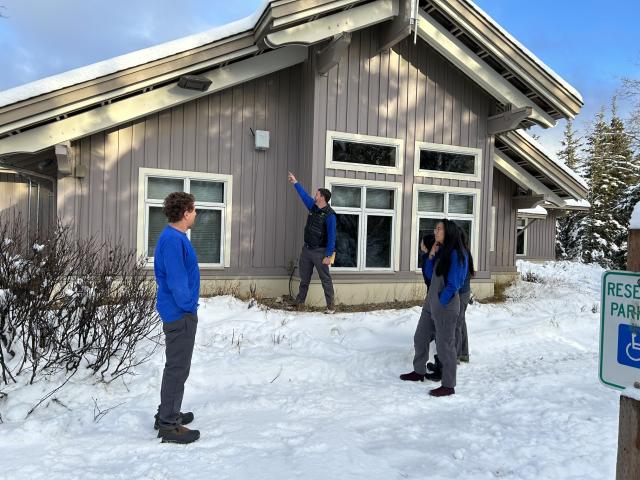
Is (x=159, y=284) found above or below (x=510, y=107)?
below

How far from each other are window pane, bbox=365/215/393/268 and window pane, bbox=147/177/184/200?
11.5 ft

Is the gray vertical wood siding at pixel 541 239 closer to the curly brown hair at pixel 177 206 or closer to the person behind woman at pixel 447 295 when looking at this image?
the person behind woman at pixel 447 295

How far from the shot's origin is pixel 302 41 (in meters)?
8.23

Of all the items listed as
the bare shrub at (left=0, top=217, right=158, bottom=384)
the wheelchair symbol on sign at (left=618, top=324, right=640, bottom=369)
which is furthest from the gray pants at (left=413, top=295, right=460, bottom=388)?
the wheelchair symbol on sign at (left=618, top=324, right=640, bottom=369)

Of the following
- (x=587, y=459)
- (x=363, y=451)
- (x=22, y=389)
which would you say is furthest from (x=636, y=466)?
(x=22, y=389)

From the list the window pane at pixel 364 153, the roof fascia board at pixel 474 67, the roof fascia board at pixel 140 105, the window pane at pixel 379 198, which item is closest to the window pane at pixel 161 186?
the roof fascia board at pixel 140 105

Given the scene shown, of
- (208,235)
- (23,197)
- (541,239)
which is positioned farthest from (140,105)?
(541,239)

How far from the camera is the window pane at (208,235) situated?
359 inches

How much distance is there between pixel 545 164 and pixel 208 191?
7.41 metres

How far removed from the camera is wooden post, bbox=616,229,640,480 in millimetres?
2059

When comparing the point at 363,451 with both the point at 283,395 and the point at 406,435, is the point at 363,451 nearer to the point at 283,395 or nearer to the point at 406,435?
the point at 406,435

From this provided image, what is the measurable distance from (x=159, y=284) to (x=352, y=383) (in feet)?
8.12

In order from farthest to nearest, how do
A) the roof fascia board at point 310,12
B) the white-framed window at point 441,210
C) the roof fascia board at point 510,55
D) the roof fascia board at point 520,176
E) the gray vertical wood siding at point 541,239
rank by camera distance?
1. the gray vertical wood siding at point 541,239
2. the roof fascia board at point 520,176
3. the white-framed window at point 441,210
4. the roof fascia board at point 510,55
5. the roof fascia board at point 310,12

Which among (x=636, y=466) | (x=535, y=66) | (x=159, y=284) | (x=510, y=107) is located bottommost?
(x=636, y=466)
